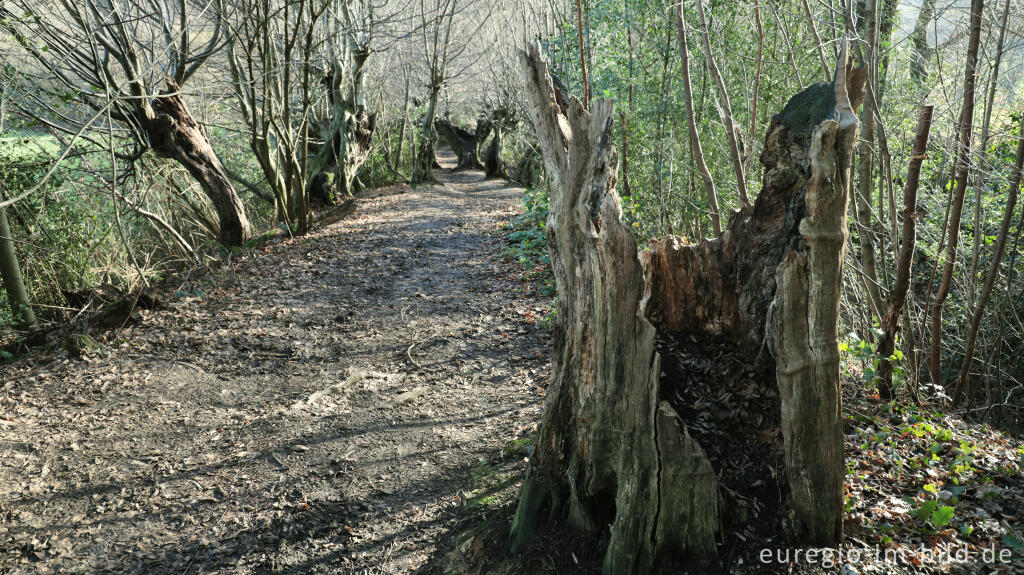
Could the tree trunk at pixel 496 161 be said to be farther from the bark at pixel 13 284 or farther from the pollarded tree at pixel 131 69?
the bark at pixel 13 284

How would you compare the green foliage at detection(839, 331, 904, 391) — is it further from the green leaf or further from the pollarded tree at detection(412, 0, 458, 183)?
the pollarded tree at detection(412, 0, 458, 183)

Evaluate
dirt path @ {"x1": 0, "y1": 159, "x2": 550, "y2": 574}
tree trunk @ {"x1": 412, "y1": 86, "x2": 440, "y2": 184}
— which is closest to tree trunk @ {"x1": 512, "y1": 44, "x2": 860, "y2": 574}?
dirt path @ {"x1": 0, "y1": 159, "x2": 550, "y2": 574}

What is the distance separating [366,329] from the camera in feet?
19.5

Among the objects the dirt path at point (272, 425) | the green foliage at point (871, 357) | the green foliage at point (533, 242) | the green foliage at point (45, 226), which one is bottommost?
the dirt path at point (272, 425)

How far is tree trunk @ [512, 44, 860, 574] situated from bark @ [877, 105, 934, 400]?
4.49ft

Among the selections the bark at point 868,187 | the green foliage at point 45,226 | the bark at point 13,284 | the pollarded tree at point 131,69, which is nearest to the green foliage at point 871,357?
the bark at point 868,187

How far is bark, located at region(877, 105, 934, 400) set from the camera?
10.1ft

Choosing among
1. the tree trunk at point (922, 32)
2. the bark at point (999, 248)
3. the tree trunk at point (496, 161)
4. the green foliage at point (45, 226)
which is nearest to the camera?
the bark at point (999, 248)

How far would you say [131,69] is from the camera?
6.80 m

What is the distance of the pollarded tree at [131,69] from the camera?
20.5ft

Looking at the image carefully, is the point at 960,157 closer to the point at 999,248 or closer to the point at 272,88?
the point at 999,248

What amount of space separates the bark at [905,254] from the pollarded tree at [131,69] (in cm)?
658

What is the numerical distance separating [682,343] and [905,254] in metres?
1.74

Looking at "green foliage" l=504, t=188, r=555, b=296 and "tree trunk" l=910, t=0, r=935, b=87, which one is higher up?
"tree trunk" l=910, t=0, r=935, b=87
